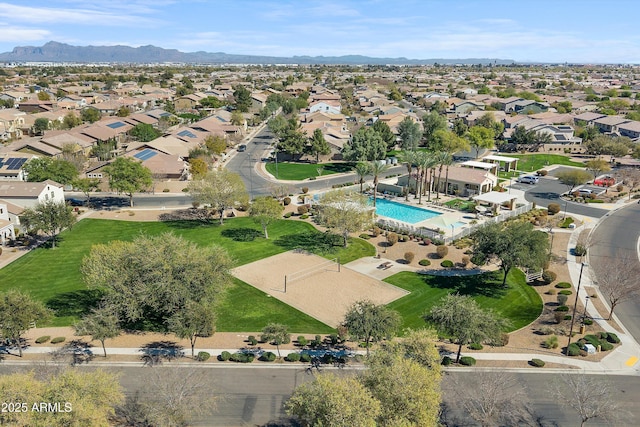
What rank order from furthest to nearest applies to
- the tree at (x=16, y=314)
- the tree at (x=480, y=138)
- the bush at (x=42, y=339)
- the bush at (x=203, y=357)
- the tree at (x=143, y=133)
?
the tree at (x=143, y=133) < the tree at (x=480, y=138) < the bush at (x=42, y=339) < the bush at (x=203, y=357) < the tree at (x=16, y=314)

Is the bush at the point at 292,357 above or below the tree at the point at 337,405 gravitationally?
below

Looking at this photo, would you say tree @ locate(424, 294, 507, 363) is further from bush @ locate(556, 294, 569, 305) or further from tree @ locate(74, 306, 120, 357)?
tree @ locate(74, 306, 120, 357)

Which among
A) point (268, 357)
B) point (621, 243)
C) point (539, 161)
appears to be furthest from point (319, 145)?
point (268, 357)

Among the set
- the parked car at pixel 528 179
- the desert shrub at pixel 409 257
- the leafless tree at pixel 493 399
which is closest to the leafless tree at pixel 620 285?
the leafless tree at pixel 493 399

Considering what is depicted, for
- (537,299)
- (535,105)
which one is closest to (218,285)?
(537,299)

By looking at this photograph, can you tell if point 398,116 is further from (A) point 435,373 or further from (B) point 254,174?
(A) point 435,373

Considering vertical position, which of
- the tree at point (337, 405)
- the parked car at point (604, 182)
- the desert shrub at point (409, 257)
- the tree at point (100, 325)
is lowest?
the desert shrub at point (409, 257)

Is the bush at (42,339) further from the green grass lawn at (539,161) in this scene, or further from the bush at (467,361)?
the green grass lawn at (539,161)
